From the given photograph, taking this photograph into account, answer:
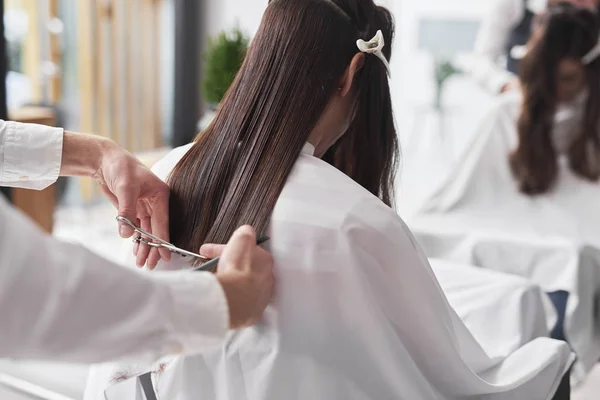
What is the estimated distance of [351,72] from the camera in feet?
3.77

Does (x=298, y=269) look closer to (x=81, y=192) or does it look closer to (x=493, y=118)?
(x=493, y=118)

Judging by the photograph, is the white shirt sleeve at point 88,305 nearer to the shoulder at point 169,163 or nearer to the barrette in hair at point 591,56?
the shoulder at point 169,163

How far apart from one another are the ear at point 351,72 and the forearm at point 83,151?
42 cm

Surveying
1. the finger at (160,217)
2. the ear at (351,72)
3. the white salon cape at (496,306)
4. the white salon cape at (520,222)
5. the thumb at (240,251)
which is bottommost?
the white salon cape at (520,222)

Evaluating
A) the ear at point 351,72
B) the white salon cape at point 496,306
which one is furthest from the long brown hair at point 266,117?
the white salon cape at point 496,306

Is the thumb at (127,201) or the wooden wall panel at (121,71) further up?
the thumb at (127,201)

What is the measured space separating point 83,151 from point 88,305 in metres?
0.65

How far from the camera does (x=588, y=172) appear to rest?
8.75ft

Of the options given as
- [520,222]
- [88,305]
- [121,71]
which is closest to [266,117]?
[88,305]

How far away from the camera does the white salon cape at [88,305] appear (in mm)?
625

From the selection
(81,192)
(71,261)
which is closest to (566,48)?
(71,261)

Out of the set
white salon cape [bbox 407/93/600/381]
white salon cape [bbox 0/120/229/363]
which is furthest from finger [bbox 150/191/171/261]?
white salon cape [bbox 407/93/600/381]

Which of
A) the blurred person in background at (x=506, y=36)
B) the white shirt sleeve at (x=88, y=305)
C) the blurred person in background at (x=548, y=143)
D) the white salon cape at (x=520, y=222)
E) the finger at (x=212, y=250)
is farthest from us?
the blurred person in background at (x=506, y=36)

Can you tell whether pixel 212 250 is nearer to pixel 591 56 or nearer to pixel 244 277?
pixel 244 277
